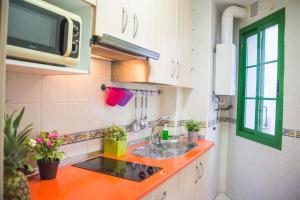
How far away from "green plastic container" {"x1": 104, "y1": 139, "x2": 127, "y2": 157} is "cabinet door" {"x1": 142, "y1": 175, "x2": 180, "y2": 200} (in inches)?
17.7

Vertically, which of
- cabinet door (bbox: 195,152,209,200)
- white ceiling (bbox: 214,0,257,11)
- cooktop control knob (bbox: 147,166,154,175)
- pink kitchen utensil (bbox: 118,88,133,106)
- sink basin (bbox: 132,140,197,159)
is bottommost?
cabinet door (bbox: 195,152,209,200)

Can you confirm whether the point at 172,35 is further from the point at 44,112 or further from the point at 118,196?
the point at 118,196

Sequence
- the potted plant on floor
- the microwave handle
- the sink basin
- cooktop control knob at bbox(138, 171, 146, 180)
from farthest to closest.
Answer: the sink basin, cooktop control knob at bbox(138, 171, 146, 180), the microwave handle, the potted plant on floor

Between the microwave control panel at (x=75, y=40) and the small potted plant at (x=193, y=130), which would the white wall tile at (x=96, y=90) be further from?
the small potted plant at (x=193, y=130)

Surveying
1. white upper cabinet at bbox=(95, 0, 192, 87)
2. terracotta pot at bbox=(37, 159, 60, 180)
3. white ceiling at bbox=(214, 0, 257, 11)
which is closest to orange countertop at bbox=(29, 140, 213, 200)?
terracotta pot at bbox=(37, 159, 60, 180)

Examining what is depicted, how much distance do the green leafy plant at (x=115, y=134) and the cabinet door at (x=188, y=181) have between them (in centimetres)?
51

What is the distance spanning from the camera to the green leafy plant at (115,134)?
5.38 feet

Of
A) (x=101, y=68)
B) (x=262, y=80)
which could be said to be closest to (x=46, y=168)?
(x=101, y=68)

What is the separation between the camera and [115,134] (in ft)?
5.43

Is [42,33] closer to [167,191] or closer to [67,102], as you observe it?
[67,102]

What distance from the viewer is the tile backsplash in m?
1.15

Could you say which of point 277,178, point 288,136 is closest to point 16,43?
point 288,136

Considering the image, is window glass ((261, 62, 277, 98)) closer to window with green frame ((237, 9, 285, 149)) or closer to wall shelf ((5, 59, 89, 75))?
window with green frame ((237, 9, 285, 149))

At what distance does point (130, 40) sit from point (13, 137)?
2.79ft
